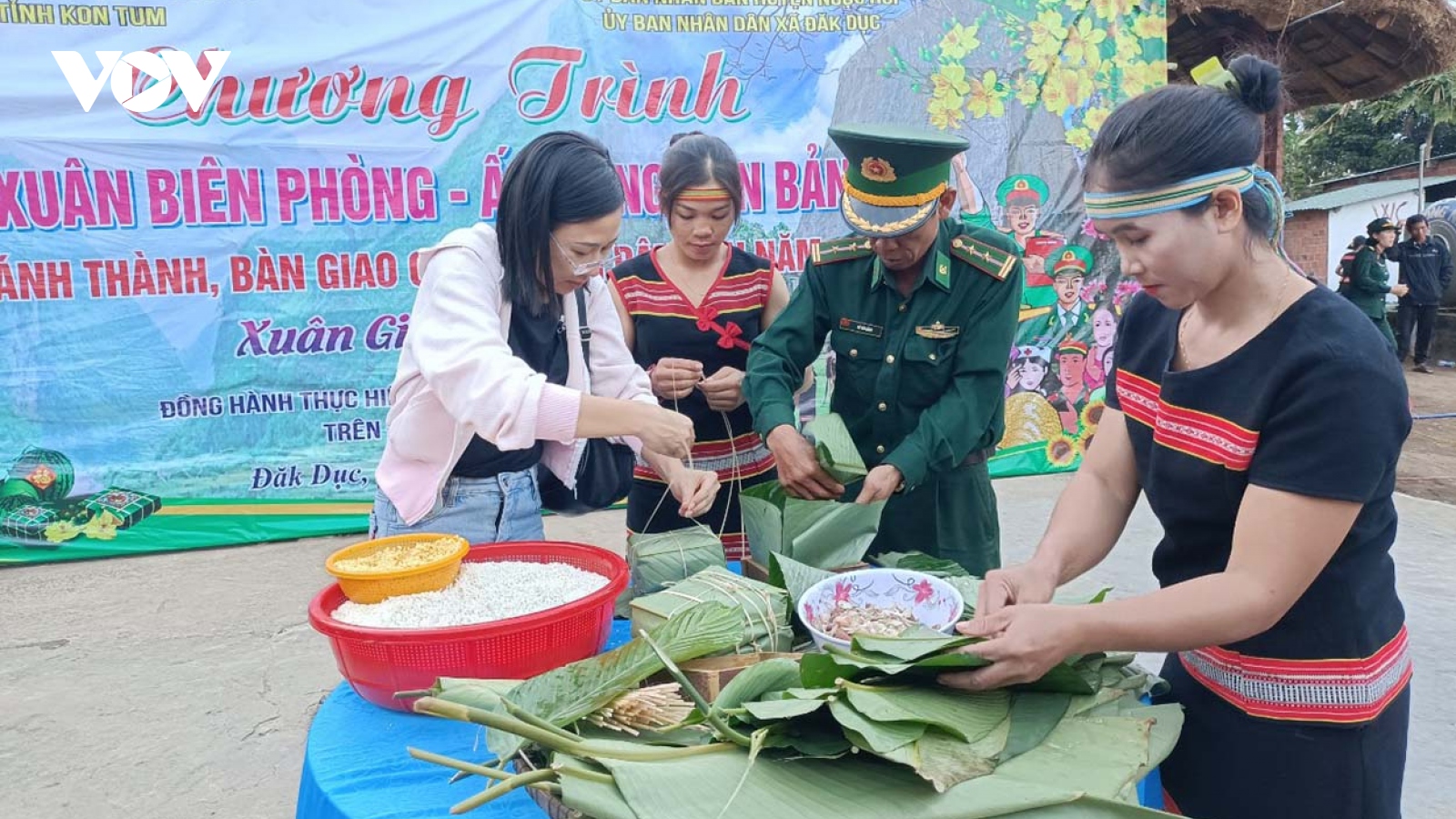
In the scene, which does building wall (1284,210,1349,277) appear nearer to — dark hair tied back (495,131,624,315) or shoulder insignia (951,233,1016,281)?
shoulder insignia (951,233,1016,281)

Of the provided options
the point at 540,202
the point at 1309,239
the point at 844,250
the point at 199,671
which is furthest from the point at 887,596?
the point at 1309,239

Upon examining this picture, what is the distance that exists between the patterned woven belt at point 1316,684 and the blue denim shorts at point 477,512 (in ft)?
4.08

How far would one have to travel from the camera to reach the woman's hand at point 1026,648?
1.19 metres

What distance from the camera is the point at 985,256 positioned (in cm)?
230

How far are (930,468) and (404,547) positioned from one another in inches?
43.8

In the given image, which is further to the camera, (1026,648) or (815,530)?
(815,530)

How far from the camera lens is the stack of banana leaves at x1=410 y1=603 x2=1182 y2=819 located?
105cm

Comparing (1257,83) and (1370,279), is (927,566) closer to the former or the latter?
(1257,83)

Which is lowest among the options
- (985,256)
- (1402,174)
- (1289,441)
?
(1289,441)

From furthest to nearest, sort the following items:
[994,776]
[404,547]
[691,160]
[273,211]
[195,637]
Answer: [273,211]
[195,637]
[691,160]
[404,547]
[994,776]

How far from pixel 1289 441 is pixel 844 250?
1.42 meters

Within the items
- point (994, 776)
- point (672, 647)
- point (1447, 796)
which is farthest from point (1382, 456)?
point (1447, 796)

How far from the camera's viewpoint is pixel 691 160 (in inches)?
97.8

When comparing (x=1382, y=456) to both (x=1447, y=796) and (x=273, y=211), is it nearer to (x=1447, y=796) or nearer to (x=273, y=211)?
(x=1447, y=796)
